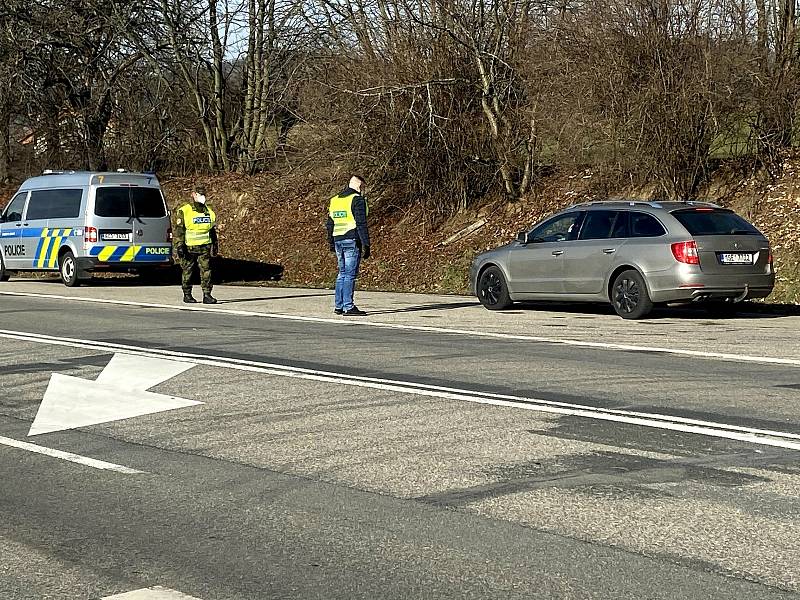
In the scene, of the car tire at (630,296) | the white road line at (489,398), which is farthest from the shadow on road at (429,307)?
the white road line at (489,398)

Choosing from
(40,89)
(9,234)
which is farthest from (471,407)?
(40,89)

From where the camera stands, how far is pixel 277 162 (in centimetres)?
3434

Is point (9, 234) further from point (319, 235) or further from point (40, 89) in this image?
point (40, 89)

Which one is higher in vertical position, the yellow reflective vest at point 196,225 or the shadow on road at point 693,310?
the yellow reflective vest at point 196,225

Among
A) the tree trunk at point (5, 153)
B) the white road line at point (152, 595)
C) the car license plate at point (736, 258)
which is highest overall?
the tree trunk at point (5, 153)

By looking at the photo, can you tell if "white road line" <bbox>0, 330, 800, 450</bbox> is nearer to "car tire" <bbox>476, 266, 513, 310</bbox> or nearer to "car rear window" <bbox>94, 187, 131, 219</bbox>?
"car tire" <bbox>476, 266, 513, 310</bbox>

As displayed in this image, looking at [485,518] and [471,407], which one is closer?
[485,518]

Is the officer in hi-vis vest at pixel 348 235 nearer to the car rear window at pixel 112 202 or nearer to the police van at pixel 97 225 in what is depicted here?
the police van at pixel 97 225

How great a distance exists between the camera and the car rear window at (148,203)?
80.5 ft

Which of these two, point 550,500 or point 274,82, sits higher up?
point 274,82

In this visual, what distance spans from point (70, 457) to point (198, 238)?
12156mm

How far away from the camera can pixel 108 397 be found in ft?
32.7

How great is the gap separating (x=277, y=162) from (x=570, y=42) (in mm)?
12359

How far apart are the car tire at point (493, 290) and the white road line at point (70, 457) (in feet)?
35.0
